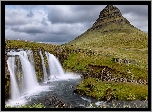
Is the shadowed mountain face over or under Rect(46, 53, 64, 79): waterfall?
over

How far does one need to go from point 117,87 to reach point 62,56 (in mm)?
12677

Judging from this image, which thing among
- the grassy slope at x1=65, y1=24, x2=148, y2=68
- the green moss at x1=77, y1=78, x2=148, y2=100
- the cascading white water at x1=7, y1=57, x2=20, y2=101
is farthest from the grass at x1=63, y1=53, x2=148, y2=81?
the cascading white water at x1=7, y1=57, x2=20, y2=101

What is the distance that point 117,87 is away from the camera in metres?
25.1

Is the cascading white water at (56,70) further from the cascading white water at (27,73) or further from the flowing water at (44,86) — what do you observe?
the cascading white water at (27,73)

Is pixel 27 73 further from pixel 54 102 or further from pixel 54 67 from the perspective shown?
pixel 54 102

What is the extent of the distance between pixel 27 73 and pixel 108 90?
8.81 meters

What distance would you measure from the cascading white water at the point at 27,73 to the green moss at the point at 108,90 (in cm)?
496

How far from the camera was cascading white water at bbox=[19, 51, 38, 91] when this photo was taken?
27172 mm

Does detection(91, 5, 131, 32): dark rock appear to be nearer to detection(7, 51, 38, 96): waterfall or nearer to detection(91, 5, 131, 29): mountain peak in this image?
detection(91, 5, 131, 29): mountain peak

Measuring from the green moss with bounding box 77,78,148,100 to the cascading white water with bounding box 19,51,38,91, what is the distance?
16.3 ft

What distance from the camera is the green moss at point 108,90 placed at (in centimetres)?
2320

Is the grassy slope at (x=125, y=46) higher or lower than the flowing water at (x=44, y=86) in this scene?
higher

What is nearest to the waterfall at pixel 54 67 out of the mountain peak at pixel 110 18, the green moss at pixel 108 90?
the green moss at pixel 108 90
